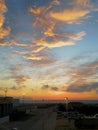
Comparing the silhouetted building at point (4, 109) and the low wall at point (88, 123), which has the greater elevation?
the silhouetted building at point (4, 109)

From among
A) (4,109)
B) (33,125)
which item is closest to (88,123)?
(33,125)

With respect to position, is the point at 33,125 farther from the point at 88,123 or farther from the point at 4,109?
the point at 88,123

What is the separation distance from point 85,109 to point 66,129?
189ft

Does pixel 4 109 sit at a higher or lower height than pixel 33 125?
higher

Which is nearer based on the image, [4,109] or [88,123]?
[88,123]

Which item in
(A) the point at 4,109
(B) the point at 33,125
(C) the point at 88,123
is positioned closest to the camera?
(C) the point at 88,123

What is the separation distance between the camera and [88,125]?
57.3 meters

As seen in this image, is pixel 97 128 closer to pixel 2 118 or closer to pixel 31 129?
pixel 31 129

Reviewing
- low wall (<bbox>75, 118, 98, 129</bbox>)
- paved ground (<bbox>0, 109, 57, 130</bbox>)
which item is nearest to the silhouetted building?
paved ground (<bbox>0, 109, 57, 130</bbox>)

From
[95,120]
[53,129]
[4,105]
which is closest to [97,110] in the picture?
[4,105]

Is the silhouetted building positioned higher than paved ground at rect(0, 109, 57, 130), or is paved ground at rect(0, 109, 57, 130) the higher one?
the silhouetted building

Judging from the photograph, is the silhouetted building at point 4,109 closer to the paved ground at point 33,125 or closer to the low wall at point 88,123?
the paved ground at point 33,125

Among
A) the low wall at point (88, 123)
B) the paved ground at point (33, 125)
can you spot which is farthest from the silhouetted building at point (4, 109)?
the low wall at point (88, 123)

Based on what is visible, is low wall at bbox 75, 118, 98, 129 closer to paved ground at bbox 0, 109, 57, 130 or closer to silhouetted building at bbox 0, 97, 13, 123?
paved ground at bbox 0, 109, 57, 130
